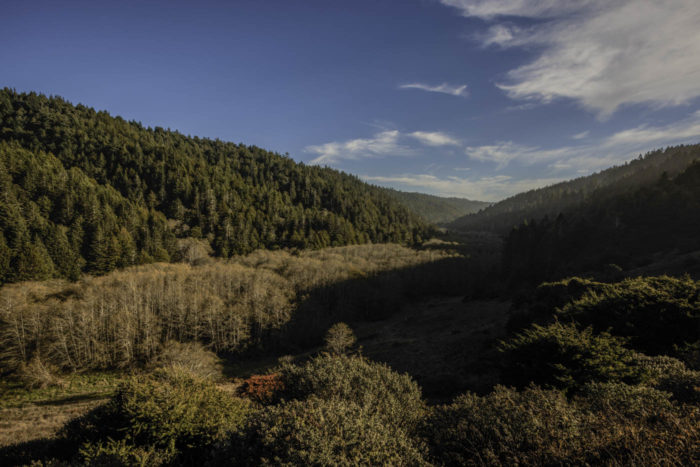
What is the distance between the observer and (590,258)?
2751 inches

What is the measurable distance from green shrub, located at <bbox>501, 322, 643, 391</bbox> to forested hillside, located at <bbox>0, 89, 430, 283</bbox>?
96111 mm

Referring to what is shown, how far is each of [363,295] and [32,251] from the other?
273 ft

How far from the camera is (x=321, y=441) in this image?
761cm

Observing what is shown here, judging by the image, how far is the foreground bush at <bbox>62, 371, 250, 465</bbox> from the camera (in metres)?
11.3

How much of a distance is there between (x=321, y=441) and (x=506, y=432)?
5.14 metres

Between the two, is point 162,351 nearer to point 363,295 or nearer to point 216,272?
point 216,272

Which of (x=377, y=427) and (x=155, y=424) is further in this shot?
(x=155, y=424)

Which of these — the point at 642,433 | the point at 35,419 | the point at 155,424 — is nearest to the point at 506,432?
the point at 642,433

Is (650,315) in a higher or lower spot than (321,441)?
lower

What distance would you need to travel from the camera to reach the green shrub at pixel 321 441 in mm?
7438

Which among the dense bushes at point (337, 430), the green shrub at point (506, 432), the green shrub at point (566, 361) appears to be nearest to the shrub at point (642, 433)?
the green shrub at point (506, 432)

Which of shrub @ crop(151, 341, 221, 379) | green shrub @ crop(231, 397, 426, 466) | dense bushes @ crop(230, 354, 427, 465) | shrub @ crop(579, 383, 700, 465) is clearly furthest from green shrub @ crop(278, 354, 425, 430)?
shrub @ crop(151, 341, 221, 379)

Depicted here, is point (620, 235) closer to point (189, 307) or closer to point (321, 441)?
point (321, 441)

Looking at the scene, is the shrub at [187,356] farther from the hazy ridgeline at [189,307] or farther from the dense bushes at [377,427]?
the dense bushes at [377,427]
